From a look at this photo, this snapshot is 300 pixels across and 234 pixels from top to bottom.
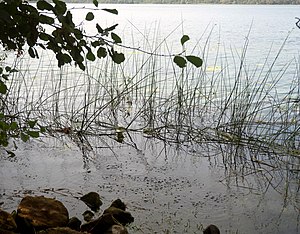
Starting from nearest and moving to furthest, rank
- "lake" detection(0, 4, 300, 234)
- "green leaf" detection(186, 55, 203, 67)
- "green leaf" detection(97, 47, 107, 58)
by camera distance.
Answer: "green leaf" detection(186, 55, 203, 67) → "green leaf" detection(97, 47, 107, 58) → "lake" detection(0, 4, 300, 234)

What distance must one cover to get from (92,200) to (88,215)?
0.42ft

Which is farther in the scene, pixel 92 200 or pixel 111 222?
pixel 92 200

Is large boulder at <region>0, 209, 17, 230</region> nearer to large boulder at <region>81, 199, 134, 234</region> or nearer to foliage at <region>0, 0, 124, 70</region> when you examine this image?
large boulder at <region>81, 199, 134, 234</region>

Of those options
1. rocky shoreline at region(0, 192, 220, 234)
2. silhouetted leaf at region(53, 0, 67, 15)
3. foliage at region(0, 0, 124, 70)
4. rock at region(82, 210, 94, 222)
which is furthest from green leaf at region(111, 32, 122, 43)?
rock at region(82, 210, 94, 222)

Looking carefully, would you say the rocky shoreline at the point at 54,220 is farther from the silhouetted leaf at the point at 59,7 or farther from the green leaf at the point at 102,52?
the silhouetted leaf at the point at 59,7

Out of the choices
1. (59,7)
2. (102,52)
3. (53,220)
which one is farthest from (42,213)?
(59,7)

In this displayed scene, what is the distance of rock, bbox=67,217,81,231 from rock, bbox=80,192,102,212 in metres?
0.16

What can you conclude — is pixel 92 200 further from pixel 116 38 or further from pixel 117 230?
pixel 116 38

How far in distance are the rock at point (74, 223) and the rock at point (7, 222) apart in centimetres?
21

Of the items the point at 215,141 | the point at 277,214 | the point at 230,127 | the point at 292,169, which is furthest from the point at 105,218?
the point at 230,127

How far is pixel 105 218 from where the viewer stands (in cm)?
169

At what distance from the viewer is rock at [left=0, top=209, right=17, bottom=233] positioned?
1585mm

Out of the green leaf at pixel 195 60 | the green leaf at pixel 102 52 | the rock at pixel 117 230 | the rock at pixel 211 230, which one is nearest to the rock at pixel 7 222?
the rock at pixel 117 230

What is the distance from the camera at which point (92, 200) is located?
1969 millimetres
